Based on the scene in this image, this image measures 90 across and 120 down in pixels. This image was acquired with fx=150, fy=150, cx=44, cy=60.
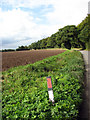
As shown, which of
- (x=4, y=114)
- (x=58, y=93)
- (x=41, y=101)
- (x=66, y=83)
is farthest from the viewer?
(x=66, y=83)

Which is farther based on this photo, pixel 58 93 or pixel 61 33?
pixel 61 33

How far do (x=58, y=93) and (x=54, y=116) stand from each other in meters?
1.13

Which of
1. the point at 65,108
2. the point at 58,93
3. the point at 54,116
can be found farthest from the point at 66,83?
the point at 54,116

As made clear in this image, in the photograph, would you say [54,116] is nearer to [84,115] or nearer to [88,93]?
[84,115]

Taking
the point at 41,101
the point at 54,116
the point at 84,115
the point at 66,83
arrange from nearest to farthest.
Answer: the point at 54,116 < the point at 41,101 < the point at 84,115 < the point at 66,83

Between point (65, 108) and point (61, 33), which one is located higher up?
point (61, 33)

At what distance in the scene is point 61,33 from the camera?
172 ft

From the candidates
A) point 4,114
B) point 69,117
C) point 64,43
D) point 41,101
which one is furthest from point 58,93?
point 64,43

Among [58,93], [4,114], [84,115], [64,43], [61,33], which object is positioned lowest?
[84,115]

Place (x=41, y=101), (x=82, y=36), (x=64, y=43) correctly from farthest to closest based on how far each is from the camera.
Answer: (x=64, y=43), (x=82, y=36), (x=41, y=101)

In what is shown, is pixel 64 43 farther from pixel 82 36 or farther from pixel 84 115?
pixel 84 115

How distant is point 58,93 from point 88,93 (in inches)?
65.9

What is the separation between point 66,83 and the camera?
16.7 feet

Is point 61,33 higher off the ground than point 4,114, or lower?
higher
